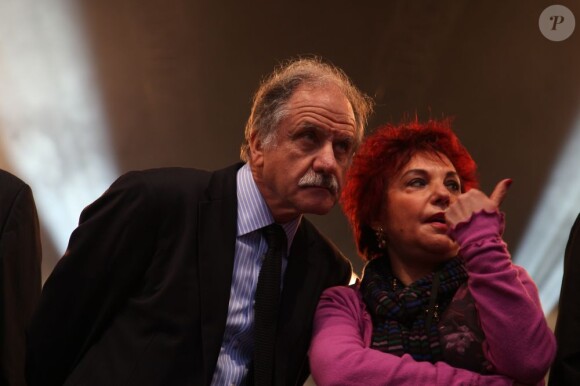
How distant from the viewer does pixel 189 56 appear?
7.81 ft

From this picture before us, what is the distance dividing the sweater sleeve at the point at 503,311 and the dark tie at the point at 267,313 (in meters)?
0.46

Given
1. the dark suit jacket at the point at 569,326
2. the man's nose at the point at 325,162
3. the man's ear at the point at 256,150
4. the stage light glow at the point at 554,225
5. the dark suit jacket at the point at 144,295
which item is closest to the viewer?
the dark suit jacket at the point at 569,326

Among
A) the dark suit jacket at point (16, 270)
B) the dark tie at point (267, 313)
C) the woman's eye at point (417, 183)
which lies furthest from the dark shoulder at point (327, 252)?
the dark suit jacket at point (16, 270)

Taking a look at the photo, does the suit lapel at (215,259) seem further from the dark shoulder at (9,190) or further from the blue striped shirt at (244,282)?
the dark shoulder at (9,190)

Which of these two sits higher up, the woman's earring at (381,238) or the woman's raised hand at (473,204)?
the woman's raised hand at (473,204)

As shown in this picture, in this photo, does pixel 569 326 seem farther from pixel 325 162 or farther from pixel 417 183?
pixel 325 162

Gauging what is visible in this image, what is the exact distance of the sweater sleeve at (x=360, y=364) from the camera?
1305 millimetres

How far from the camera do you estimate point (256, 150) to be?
176 centimetres

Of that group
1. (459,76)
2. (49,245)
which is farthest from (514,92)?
(49,245)

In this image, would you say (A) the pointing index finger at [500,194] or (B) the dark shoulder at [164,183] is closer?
(A) the pointing index finger at [500,194]

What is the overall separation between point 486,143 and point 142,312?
1328mm

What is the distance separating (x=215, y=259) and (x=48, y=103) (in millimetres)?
1064

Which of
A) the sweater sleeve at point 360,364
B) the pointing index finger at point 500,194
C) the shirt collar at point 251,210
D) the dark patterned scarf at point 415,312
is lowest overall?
the sweater sleeve at point 360,364

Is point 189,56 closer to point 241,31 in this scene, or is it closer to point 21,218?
point 241,31
